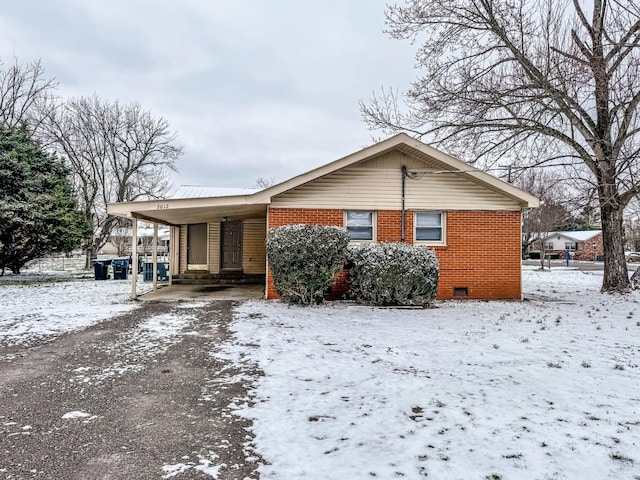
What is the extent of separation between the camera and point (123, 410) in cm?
364

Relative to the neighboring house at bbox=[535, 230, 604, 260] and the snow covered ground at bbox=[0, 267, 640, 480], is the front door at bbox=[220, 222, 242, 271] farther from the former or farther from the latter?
the neighboring house at bbox=[535, 230, 604, 260]

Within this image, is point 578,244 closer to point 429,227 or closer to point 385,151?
point 429,227

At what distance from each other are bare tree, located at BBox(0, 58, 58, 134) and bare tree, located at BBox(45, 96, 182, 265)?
1.31 metres

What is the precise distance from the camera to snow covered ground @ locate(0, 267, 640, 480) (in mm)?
2688

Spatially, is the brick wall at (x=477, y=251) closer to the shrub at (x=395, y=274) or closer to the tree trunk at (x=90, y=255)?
the shrub at (x=395, y=274)

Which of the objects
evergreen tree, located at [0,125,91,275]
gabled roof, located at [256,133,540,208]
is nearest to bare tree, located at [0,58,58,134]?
evergreen tree, located at [0,125,91,275]

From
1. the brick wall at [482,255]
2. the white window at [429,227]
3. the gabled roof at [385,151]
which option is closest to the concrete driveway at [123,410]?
the gabled roof at [385,151]

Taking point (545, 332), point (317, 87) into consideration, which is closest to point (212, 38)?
point (317, 87)

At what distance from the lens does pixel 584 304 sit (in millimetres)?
10156

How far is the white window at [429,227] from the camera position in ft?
36.0

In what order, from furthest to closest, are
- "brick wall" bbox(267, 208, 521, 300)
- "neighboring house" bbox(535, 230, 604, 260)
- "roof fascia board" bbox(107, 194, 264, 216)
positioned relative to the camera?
"neighboring house" bbox(535, 230, 604, 260) → "brick wall" bbox(267, 208, 521, 300) → "roof fascia board" bbox(107, 194, 264, 216)

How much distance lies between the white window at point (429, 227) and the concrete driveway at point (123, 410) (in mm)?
6435

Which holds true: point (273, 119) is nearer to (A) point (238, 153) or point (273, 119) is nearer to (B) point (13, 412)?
(A) point (238, 153)

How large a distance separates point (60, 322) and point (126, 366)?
3698mm
